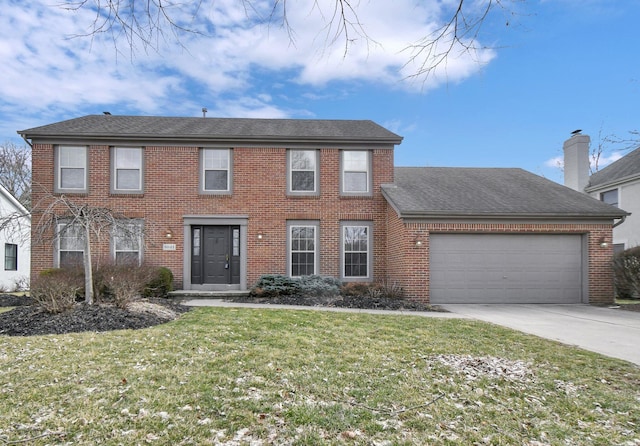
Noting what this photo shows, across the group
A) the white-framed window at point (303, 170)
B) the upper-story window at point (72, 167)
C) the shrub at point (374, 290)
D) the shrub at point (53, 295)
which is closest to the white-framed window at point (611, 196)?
the shrub at point (374, 290)

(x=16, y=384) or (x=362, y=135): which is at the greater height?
(x=362, y=135)

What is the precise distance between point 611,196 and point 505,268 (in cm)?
1103

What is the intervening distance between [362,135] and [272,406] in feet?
35.7

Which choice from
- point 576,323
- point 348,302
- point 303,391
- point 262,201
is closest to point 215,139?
point 262,201

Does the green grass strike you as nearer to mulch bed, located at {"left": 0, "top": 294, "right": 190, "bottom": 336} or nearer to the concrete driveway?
mulch bed, located at {"left": 0, "top": 294, "right": 190, "bottom": 336}

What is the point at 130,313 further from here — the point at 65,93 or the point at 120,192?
the point at 120,192

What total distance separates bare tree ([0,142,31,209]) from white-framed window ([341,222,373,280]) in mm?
24814

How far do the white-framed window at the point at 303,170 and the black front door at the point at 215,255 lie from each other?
8.87 ft

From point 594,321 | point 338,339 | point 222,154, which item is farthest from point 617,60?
point 222,154

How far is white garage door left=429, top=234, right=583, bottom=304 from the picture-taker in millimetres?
11766

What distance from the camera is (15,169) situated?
2689cm

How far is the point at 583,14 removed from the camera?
4.89 m

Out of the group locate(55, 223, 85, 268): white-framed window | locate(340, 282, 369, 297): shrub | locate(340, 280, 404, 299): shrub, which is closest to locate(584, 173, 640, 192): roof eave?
locate(340, 280, 404, 299): shrub

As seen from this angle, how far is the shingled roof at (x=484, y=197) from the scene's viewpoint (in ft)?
38.1
